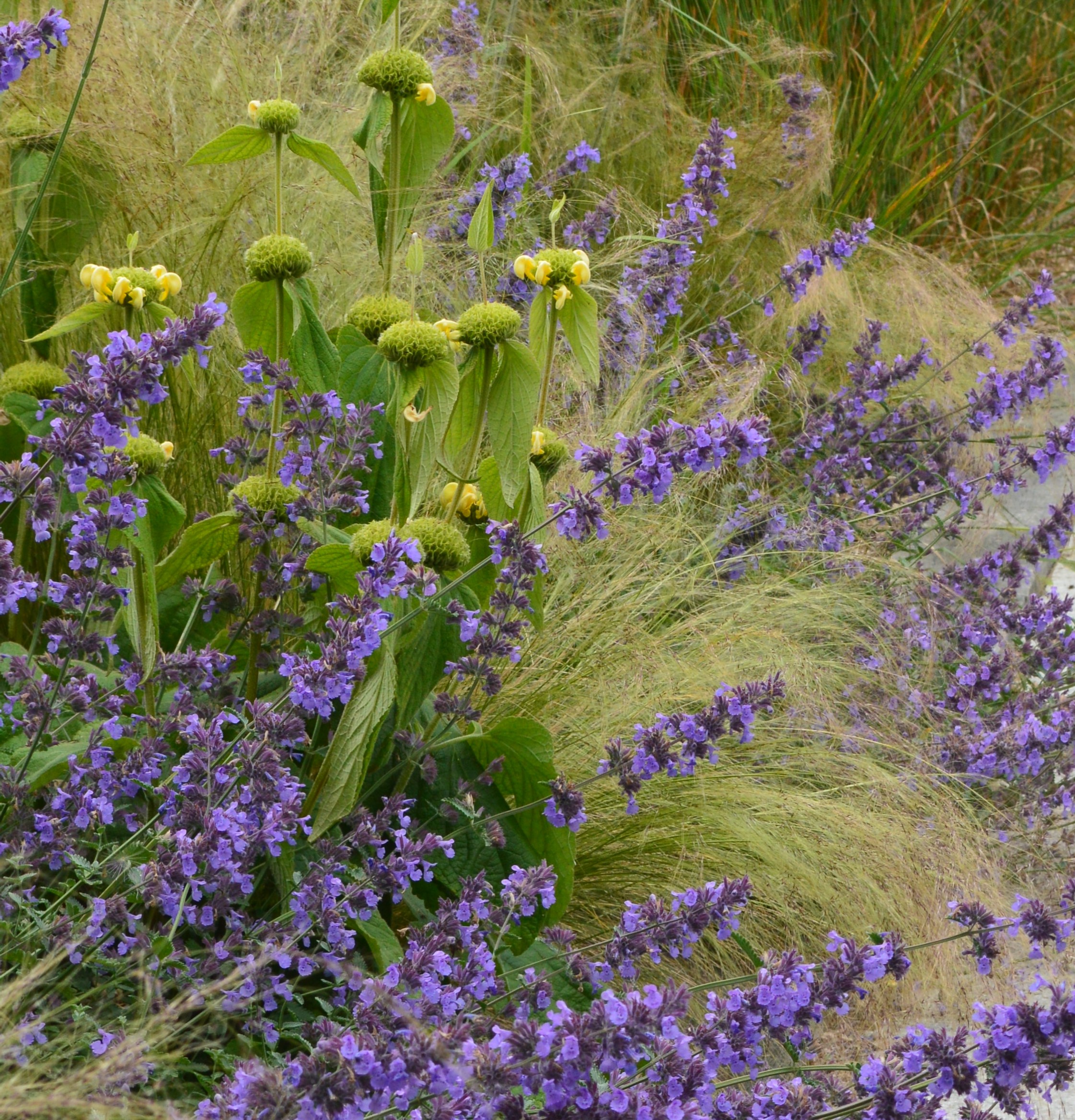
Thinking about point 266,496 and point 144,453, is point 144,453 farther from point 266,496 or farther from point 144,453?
point 266,496

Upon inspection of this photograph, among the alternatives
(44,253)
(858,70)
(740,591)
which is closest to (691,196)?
(740,591)

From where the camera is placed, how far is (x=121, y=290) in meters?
1.50

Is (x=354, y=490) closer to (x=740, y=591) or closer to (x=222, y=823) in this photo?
(x=222, y=823)

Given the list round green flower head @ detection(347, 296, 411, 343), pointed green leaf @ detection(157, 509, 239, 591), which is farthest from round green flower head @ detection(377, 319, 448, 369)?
pointed green leaf @ detection(157, 509, 239, 591)

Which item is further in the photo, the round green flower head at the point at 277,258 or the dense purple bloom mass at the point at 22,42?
the round green flower head at the point at 277,258

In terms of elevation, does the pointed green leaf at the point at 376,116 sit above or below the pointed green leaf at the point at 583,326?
above

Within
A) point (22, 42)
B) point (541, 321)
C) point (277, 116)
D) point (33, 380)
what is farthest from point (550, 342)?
point (33, 380)

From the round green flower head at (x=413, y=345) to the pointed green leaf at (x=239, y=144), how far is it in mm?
381

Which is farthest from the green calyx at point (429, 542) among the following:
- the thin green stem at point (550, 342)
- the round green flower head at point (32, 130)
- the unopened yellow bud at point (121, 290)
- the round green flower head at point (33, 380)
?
the round green flower head at point (32, 130)

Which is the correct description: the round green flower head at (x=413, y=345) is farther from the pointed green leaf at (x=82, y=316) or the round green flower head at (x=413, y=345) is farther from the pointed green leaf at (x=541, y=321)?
the pointed green leaf at (x=82, y=316)

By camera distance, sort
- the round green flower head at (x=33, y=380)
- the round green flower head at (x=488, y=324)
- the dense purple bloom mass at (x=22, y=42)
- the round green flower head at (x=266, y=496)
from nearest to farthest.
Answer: the dense purple bloom mass at (x=22, y=42) < the round green flower head at (x=488, y=324) < the round green flower head at (x=266, y=496) < the round green flower head at (x=33, y=380)

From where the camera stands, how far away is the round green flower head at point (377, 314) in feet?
5.22

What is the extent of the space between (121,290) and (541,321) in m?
0.49

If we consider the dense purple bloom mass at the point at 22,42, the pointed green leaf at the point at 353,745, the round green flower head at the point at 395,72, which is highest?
the dense purple bloom mass at the point at 22,42
